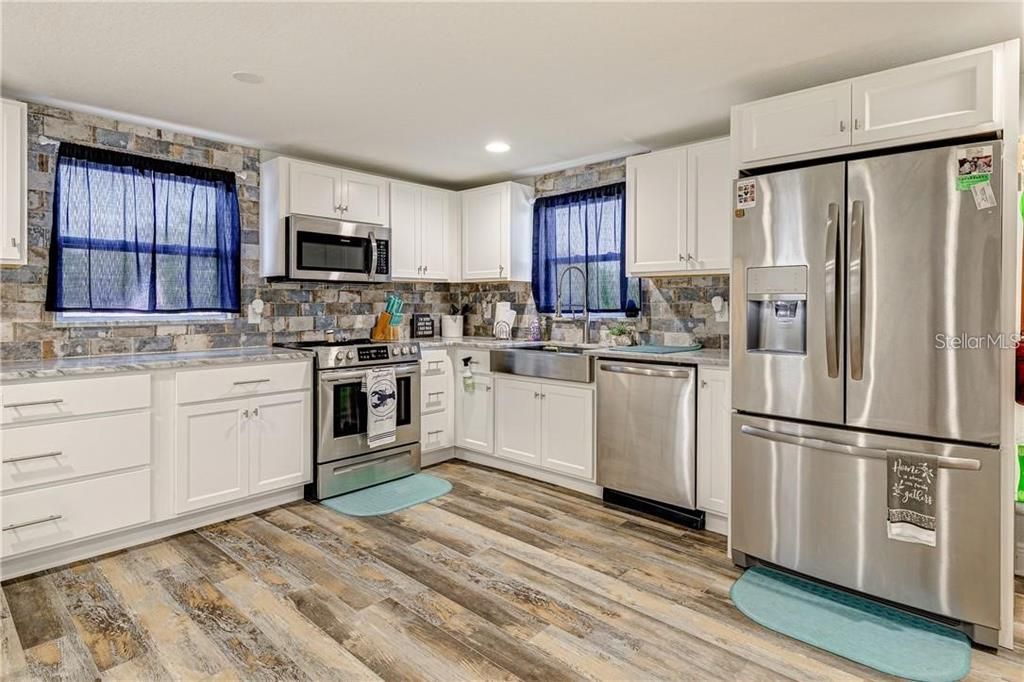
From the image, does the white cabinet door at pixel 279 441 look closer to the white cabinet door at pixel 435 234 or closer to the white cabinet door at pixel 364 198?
the white cabinet door at pixel 364 198

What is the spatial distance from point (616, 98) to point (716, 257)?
3.58ft

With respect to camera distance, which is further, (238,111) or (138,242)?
(138,242)

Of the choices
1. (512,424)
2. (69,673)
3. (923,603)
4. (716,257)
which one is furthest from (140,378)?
(923,603)

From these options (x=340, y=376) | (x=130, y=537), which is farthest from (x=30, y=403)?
(x=340, y=376)

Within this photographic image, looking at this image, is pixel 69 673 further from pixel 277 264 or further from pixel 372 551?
pixel 277 264

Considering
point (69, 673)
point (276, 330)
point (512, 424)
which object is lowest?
point (69, 673)

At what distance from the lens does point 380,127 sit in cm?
363

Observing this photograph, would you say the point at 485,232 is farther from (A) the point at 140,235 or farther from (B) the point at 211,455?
(B) the point at 211,455

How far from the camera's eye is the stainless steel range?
3740 mm

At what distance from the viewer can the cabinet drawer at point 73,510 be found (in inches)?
104

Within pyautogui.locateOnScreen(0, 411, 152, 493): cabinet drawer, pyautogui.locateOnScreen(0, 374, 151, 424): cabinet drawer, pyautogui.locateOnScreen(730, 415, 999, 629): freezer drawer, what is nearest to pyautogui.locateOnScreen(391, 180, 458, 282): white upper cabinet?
pyautogui.locateOnScreen(0, 374, 151, 424): cabinet drawer

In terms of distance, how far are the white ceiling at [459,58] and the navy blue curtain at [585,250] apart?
2.50 ft

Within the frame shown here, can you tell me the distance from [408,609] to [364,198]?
3.04m

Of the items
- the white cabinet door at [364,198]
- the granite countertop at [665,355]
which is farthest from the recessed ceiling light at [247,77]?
the granite countertop at [665,355]
